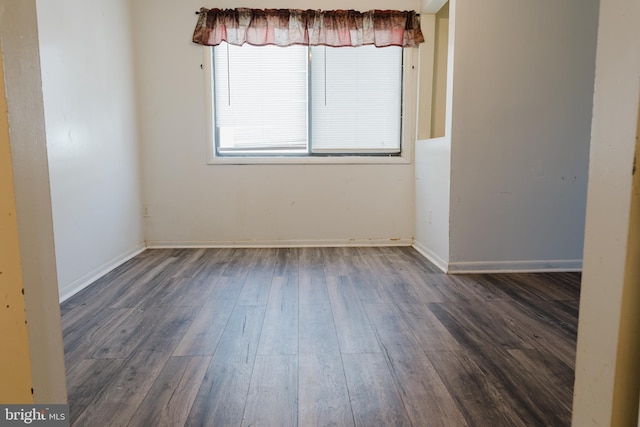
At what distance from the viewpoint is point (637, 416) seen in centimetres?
74

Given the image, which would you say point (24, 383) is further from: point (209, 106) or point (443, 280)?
point (209, 106)

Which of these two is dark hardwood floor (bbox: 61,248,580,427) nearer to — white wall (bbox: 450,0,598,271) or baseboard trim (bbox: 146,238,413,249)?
white wall (bbox: 450,0,598,271)

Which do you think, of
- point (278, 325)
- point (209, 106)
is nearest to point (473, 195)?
point (278, 325)

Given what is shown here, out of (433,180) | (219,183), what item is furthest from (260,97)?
(433,180)

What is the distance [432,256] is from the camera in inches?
130

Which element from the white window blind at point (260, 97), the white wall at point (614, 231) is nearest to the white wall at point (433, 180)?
the white window blind at point (260, 97)

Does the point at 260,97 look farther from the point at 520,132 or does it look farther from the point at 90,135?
the point at 520,132

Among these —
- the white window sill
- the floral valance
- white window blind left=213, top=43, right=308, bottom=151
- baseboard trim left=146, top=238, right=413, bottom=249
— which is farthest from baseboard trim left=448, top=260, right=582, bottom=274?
the floral valance

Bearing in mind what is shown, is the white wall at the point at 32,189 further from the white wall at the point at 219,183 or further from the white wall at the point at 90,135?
the white wall at the point at 219,183

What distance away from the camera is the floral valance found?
3535mm

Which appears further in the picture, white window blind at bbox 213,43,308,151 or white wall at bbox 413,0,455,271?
white window blind at bbox 213,43,308,151

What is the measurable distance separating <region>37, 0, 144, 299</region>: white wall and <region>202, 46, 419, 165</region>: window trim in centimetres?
66

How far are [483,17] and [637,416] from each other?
8.93 ft

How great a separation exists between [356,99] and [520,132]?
1.54 meters
